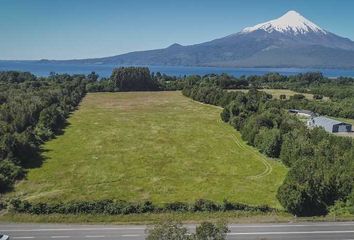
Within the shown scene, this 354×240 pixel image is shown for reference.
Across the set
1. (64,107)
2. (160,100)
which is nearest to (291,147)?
(64,107)

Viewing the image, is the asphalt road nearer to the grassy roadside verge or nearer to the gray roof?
the grassy roadside verge

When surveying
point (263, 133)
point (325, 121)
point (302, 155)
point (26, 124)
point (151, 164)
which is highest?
point (26, 124)

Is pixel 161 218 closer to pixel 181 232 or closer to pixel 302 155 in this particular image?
pixel 181 232

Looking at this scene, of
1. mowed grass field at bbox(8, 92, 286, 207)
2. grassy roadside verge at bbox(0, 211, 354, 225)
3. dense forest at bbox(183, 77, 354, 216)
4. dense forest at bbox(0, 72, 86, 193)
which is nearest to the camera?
grassy roadside verge at bbox(0, 211, 354, 225)

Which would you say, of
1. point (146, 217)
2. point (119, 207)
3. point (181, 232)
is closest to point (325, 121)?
point (146, 217)

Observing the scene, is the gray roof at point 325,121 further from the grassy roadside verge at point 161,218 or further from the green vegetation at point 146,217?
the green vegetation at point 146,217

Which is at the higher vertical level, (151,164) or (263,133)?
(263,133)

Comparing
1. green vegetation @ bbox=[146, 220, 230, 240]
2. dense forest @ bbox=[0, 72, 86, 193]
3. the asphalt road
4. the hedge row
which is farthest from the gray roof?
green vegetation @ bbox=[146, 220, 230, 240]
